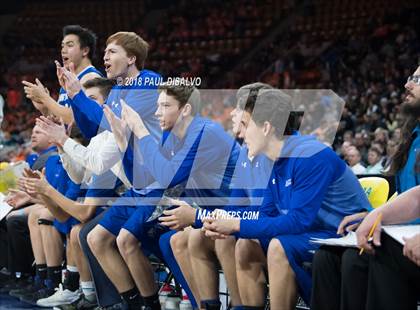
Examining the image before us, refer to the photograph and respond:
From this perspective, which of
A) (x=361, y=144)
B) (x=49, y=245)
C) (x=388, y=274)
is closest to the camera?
(x=388, y=274)

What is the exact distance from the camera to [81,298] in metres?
5.43

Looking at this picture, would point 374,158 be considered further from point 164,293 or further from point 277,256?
point 277,256

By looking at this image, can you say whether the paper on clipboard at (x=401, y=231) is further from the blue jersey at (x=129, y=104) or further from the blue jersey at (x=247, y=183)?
the blue jersey at (x=129, y=104)

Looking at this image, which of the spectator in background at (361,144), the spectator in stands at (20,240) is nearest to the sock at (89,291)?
the spectator in stands at (20,240)

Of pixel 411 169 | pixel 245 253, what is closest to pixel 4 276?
pixel 245 253

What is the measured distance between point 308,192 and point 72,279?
2556 millimetres

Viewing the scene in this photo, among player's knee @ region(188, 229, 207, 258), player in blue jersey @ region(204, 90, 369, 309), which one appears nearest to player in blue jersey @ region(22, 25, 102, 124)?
player's knee @ region(188, 229, 207, 258)

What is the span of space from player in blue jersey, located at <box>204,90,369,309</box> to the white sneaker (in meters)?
2.06

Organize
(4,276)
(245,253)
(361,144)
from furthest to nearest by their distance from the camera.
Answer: (361,144) → (4,276) → (245,253)

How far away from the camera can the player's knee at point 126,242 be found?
473cm

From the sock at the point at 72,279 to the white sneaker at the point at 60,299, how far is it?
0.14 ft

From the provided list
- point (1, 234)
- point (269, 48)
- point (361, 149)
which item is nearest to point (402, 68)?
point (361, 149)

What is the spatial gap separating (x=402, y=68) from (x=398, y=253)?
10725mm

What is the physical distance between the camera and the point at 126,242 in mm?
4730
